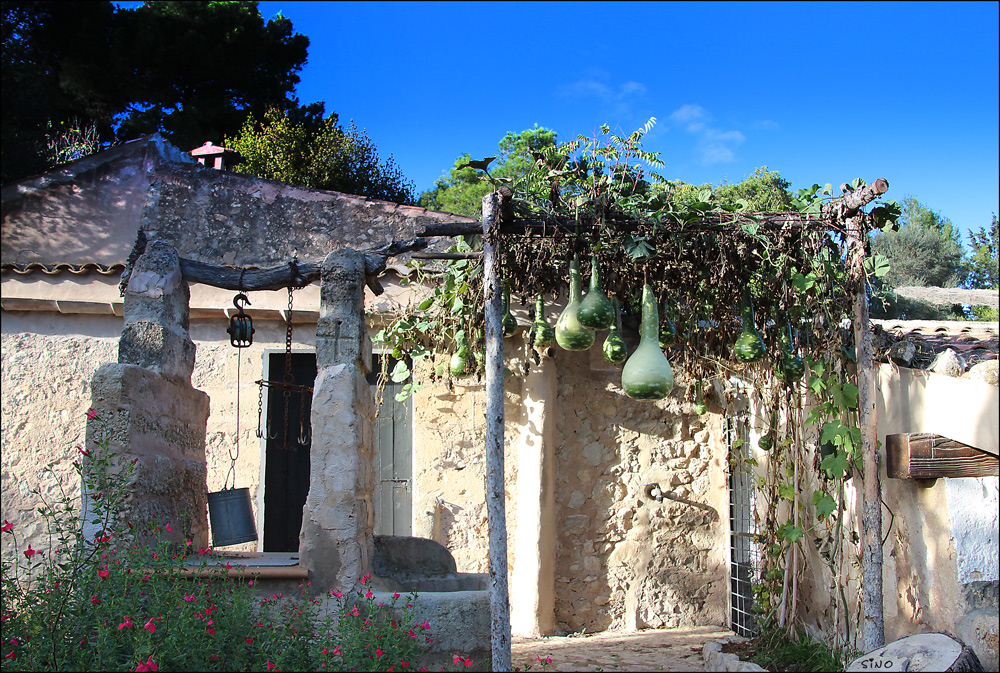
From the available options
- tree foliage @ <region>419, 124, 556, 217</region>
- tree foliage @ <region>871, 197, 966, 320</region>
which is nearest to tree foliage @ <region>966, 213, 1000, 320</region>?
tree foliage @ <region>871, 197, 966, 320</region>

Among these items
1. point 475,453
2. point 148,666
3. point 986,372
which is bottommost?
point 148,666

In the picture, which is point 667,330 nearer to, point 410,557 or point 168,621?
point 410,557

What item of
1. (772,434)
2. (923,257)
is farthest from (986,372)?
(923,257)

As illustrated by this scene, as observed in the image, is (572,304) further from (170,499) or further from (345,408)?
(170,499)

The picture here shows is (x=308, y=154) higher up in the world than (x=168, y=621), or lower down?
higher up

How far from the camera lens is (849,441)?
4078 mm

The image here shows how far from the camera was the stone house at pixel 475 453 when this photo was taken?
246 inches

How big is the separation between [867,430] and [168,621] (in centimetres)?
355

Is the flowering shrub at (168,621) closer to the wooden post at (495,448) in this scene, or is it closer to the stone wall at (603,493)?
the wooden post at (495,448)

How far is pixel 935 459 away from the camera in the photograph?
149 inches

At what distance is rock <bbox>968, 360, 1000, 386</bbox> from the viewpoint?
3598 millimetres

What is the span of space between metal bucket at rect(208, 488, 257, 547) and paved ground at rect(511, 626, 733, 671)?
6.51ft

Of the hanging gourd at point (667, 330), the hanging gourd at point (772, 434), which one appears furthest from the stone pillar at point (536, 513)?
the hanging gourd at point (772, 434)

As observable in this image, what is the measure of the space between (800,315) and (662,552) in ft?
8.83
